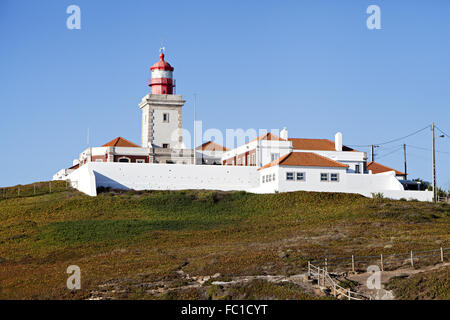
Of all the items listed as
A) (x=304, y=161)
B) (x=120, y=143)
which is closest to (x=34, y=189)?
(x=120, y=143)

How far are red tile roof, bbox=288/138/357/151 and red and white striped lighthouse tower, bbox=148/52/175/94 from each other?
1464cm

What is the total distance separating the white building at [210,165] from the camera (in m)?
69.9

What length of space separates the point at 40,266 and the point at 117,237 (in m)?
8.80

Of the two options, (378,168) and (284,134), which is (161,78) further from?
(378,168)

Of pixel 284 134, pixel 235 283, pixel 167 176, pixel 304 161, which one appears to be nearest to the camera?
pixel 235 283

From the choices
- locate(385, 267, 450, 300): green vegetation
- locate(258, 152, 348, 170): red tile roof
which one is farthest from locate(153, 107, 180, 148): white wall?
locate(385, 267, 450, 300): green vegetation

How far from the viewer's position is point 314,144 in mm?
84812

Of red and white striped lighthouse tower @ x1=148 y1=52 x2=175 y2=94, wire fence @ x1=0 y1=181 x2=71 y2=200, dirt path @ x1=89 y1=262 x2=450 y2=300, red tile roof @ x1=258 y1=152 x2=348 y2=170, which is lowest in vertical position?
dirt path @ x1=89 y1=262 x2=450 y2=300

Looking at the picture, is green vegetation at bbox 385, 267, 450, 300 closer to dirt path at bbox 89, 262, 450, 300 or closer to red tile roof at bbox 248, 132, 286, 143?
dirt path at bbox 89, 262, 450, 300

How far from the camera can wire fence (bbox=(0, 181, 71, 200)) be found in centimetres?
7244

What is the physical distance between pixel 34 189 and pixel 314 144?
30.5 m

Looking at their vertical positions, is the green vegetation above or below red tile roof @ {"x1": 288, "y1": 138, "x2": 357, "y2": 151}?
below
